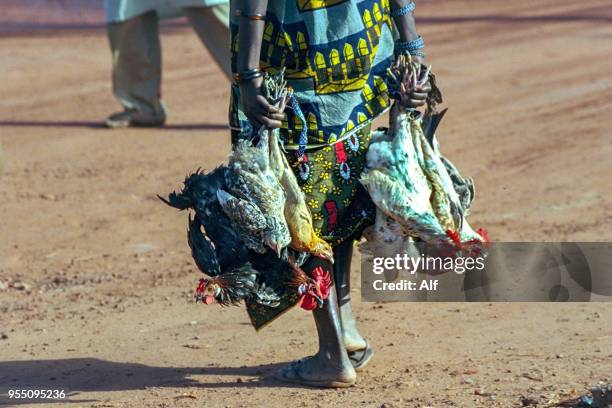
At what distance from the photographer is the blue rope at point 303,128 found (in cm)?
418

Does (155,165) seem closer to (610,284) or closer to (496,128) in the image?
(496,128)

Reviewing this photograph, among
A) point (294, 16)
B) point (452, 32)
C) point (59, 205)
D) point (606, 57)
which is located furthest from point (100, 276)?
point (452, 32)

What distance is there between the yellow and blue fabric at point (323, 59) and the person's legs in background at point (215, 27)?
12.8 feet

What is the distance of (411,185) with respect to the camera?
4270 millimetres

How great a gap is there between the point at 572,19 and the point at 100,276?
7.75 m

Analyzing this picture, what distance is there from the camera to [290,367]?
459 centimetres

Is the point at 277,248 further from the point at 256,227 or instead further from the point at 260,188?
the point at 260,188

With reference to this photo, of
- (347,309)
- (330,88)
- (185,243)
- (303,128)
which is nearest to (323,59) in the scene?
(330,88)

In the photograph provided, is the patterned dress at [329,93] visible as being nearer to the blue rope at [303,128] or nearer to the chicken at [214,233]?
the blue rope at [303,128]

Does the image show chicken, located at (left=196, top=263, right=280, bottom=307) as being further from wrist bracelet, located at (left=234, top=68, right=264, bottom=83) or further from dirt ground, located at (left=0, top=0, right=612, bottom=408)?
wrist bracelet, located at (left=234, top=68, right=264, bottom=83)

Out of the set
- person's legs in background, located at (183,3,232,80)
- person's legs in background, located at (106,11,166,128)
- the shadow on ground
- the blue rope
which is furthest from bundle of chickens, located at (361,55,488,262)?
person's legs in background, located at (106,11,166,128)

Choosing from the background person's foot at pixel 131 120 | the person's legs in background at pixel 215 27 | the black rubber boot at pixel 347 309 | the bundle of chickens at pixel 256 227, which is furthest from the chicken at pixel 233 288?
the background person's foot at pixel 131 120

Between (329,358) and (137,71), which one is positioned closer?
(329,358)

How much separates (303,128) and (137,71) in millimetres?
4786
